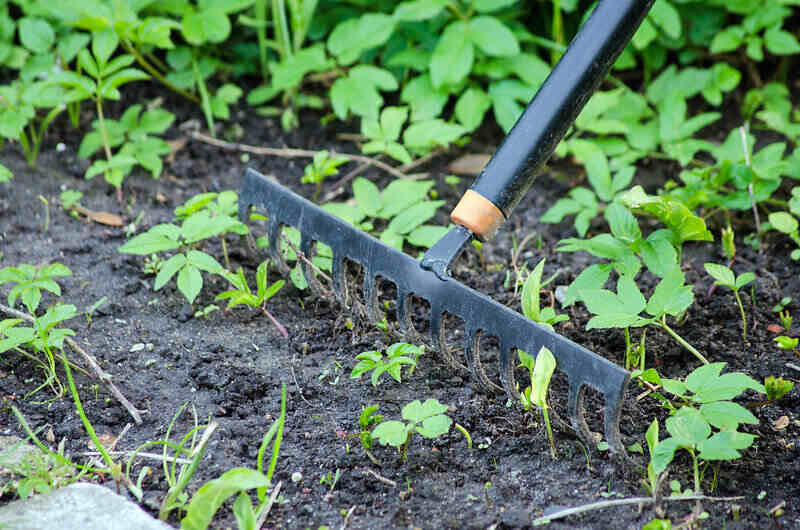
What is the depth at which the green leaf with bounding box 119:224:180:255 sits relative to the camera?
79.6 inches

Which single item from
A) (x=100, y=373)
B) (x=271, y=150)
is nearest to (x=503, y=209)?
(x=100, y=373)

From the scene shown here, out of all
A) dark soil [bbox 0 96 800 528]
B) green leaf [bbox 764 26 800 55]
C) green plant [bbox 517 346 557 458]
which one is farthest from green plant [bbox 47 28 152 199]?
green leaf [bbox 764 26 800 55]

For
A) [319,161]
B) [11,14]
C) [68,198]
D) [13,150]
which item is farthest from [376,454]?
[11,14]

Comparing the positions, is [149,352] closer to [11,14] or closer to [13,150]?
[13,150]

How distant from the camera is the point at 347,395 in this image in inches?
74.5

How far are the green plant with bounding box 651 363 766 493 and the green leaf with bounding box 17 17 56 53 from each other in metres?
2.43

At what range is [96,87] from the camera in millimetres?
2459

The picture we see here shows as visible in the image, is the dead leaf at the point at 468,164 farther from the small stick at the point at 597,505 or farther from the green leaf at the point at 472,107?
the small stick at the point at 597,505

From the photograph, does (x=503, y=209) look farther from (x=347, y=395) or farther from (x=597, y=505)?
(x=597, y=505)

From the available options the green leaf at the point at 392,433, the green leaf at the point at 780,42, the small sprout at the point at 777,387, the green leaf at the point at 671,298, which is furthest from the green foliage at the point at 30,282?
the green leaf at the point at 780,42

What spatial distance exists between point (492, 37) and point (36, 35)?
64.1 inches

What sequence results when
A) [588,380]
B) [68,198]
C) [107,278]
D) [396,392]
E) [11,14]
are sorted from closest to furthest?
[588,380] < [396,392] < [107,278] < [68,198] < [11,14]

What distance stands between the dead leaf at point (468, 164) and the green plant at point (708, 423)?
1.41 metres

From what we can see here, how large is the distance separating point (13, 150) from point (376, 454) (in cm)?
187
